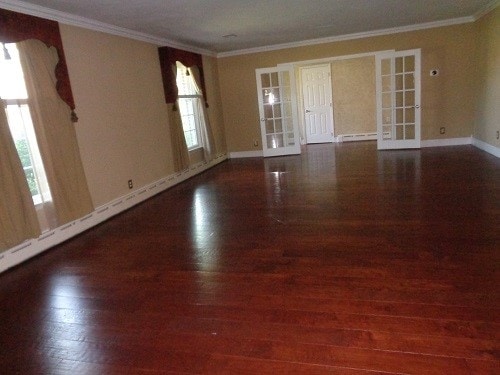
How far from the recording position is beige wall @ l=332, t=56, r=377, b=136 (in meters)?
9.48

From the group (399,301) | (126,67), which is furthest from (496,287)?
(126,67)

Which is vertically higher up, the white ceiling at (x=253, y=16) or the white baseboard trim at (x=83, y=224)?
the white ceiling at (x=253, y=16)

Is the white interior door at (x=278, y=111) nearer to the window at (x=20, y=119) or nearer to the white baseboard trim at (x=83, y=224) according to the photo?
the white baseboard trim at (x=83, y=224)

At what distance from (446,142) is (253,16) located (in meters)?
4.96

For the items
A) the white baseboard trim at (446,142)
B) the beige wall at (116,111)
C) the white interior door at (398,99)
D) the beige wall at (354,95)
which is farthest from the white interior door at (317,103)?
the beige wall at (116,111)

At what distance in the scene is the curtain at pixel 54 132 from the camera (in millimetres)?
3641

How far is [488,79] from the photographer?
6.49 metres

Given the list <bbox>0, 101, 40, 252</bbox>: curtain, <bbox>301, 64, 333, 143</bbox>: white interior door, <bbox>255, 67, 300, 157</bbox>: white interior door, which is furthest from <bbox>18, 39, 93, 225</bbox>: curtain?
<bbox>301, 64, 333, 143</bbox>: white interior door

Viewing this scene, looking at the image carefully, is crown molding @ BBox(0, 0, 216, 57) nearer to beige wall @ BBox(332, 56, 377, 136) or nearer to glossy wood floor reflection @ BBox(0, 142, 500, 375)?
glossy wood floor reflection @ BBox(0, 142, 500, 375)

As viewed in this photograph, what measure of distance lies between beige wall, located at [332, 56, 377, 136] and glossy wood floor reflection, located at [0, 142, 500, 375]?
5188 mm

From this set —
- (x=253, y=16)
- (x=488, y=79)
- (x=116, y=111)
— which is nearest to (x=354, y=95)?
(x=488, y=79)

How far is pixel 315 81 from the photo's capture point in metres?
9.88

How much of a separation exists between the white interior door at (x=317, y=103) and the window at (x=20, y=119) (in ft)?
24.5

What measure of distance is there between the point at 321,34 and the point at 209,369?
22.5 feet
